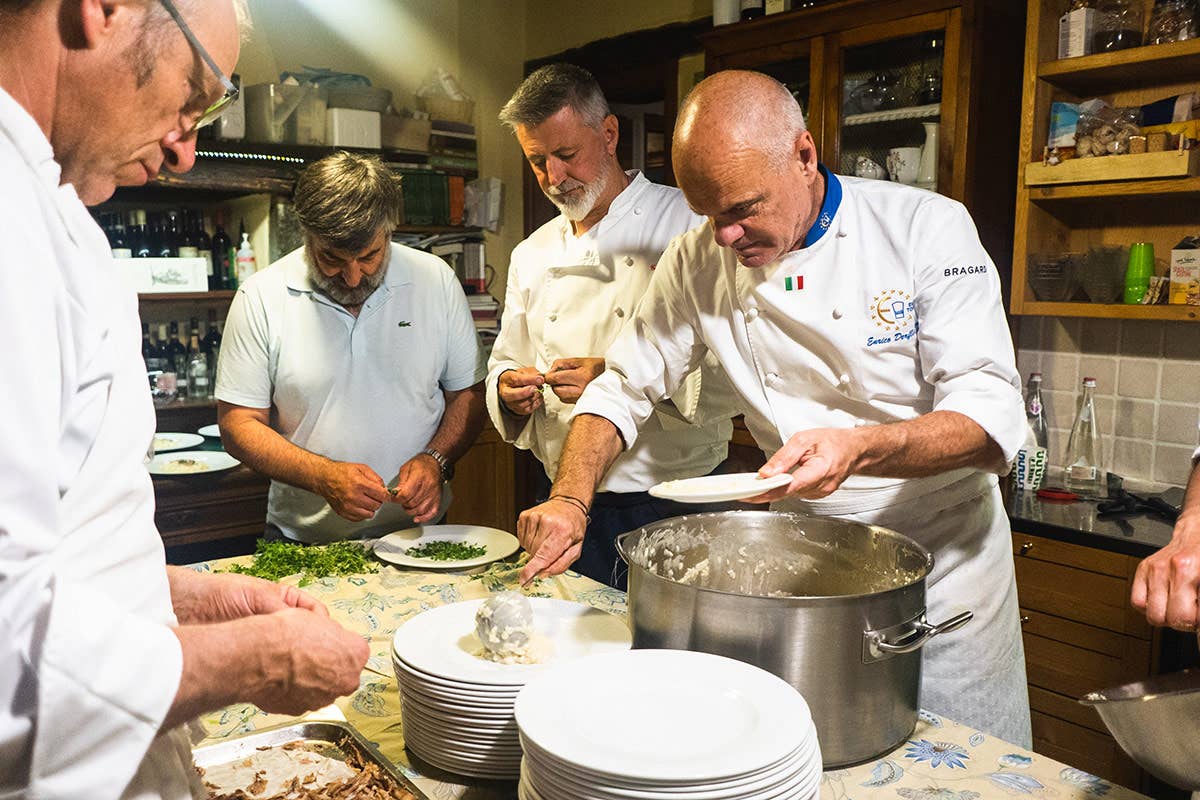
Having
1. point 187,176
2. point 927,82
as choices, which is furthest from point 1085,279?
point 187,176

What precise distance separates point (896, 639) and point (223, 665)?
760mm

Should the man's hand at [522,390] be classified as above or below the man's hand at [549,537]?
above

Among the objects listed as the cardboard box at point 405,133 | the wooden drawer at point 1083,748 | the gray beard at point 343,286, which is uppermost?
the cardboard box at point 405,133

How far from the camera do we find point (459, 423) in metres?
2.87

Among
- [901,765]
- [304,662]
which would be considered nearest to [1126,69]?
[901,765]

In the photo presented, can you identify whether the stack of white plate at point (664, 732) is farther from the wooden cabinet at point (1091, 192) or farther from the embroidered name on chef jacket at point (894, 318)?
the wooden cabinet at point (1091, 192)

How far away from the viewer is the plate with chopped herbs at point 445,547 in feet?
6.81

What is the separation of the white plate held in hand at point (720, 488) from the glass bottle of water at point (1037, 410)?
2.01m

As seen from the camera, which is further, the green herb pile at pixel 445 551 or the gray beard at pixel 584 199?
the gray beard at pixel 584 199

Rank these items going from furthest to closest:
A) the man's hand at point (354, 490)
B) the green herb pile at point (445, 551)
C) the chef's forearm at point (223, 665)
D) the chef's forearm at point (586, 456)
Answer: the man's hand at point (354, 490)
the green herb pile at point (445, 551)
the chef's forearm at point (586, 456)
the chef's forearm at point (223, 665)

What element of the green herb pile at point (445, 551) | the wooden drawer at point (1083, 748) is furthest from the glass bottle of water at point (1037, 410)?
the green herb pile at point (445, 551)

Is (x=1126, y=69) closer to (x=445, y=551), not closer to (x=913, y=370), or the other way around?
(x=913, y=370)

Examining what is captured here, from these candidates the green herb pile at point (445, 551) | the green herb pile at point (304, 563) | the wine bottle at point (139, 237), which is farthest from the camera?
the wine bottle at point (139, 237)

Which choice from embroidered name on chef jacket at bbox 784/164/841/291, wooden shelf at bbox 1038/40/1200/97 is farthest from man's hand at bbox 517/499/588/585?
wooden shelf at bbox 1038/40/1200/97
